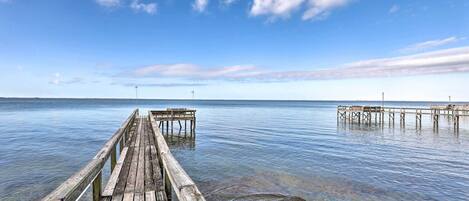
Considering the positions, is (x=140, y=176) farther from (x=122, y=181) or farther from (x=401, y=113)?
(x=401, y=113)

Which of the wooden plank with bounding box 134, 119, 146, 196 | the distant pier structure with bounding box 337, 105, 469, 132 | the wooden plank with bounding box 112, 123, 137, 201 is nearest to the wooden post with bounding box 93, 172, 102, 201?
the wooden plank with bounding box 112, 123, 137, 201

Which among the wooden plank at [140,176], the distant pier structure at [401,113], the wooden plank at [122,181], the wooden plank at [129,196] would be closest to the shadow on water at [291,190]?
the wooden plank at [140,176]

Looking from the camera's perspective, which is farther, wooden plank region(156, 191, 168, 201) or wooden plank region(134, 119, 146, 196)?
wooden plank region(134, 119, 146, 196)

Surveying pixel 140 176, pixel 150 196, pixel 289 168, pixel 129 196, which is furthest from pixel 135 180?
pixel 289 168

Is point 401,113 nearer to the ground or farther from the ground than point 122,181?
farther from the ground

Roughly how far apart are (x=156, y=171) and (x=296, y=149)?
11.4 meters

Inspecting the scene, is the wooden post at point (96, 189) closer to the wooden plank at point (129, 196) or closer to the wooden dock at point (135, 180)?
the wooden dock at point (135, 180)

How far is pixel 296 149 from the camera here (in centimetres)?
1589

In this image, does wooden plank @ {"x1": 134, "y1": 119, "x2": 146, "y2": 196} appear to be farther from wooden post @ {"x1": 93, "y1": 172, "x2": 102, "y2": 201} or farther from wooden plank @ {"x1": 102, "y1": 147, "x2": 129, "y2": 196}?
wooden post @ {"x1": 93, "y1": 172, "x2": 102, "y2": 201}

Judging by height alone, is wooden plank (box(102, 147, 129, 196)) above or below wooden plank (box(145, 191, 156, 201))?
above

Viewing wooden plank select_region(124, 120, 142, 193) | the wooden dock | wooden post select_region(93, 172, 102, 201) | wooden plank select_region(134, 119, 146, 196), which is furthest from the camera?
wooden plank select_region(124, 120, 142, 193)

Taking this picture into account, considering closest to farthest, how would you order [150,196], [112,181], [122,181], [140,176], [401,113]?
[150,196] < [112,181] < [122,181] < [140,176] < [401,113]

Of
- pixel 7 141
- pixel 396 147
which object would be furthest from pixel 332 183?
pixel 7 141

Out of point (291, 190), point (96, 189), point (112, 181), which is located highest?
point (96, 189)
